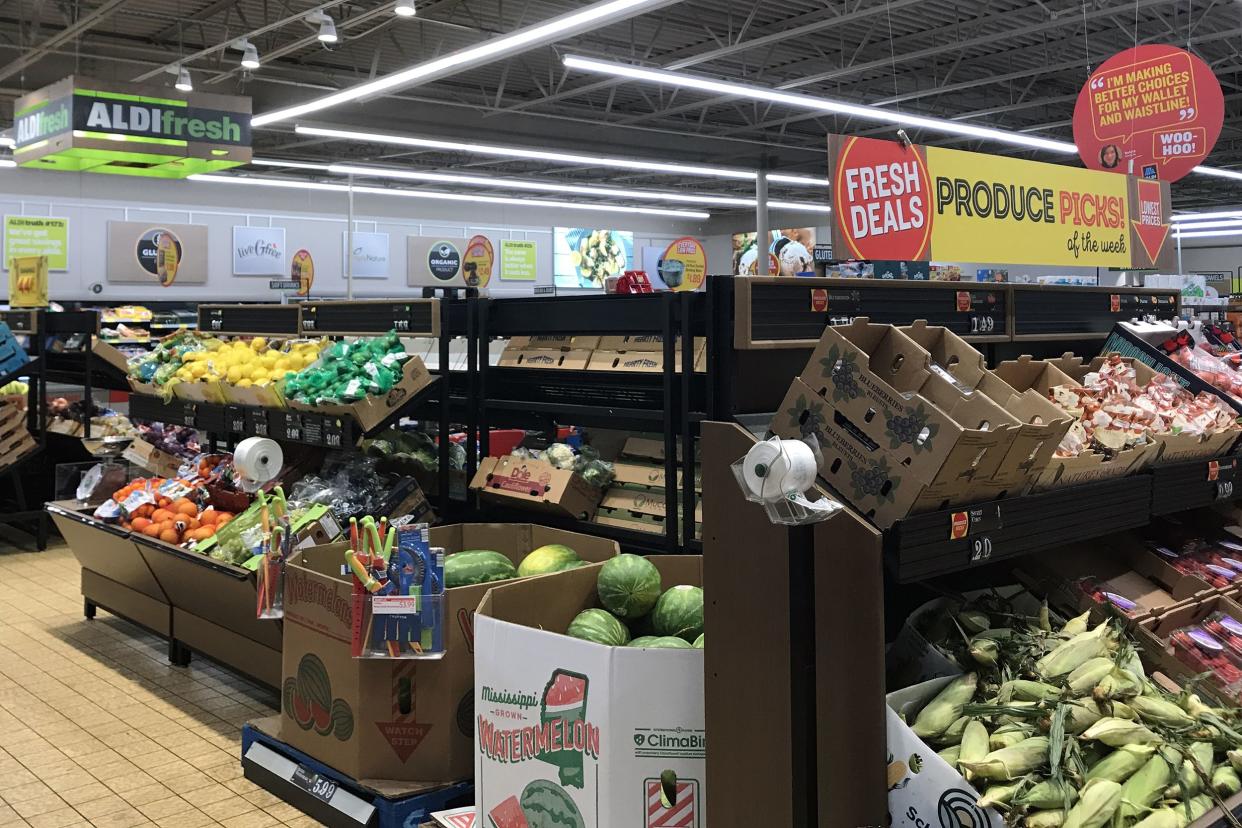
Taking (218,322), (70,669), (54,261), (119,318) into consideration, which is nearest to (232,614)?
(70,669)

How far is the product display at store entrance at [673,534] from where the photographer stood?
88.4 inches

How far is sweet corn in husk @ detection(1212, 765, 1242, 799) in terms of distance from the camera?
7.47 feet

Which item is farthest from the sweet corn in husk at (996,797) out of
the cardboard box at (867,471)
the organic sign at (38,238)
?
the organic sign at (38,238)

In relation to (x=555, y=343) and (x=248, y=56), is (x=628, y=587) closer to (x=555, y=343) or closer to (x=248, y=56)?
(x=555, y=343)

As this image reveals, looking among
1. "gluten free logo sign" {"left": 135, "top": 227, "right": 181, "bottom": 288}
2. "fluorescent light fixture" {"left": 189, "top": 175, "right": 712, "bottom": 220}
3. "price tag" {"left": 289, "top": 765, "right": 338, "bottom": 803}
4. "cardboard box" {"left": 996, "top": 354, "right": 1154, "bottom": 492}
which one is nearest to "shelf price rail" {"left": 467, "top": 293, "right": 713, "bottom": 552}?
"cardboard box" {"left": 996, "top": 354, "right": 1154, "bottom": 492}

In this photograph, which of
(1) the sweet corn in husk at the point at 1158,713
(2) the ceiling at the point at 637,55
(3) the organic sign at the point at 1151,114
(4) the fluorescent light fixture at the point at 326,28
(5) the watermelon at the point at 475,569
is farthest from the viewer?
(2) the ceiling at the point at 637,55

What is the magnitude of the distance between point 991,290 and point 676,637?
180 centimetres

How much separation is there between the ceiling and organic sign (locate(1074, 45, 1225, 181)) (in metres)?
3.14

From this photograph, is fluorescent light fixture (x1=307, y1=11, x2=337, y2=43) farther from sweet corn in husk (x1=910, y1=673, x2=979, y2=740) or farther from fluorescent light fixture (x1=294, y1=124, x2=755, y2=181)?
sweet corn in husk (x1=910, y1=673, x2=979, y2=740)

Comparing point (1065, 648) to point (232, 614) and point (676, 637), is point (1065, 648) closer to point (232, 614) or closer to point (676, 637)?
point (676, 637)

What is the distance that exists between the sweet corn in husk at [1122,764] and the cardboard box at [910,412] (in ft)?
1.97

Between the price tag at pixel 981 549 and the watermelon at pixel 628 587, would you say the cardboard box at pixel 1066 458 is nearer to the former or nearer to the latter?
the price tag at pixel 981 549

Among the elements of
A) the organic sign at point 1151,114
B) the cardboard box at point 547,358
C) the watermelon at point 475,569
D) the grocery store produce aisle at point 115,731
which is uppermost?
the organic sign at point 1151,114

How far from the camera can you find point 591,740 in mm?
2617
